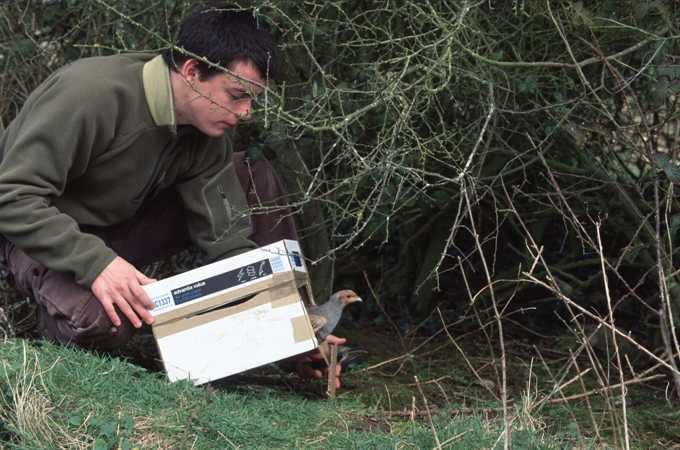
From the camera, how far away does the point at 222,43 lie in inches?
161

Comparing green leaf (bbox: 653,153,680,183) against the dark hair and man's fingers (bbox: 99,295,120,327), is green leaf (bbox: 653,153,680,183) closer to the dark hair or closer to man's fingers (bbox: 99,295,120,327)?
the dark hair

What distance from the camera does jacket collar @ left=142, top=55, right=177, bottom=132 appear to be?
414 cm

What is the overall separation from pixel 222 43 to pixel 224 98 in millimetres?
205

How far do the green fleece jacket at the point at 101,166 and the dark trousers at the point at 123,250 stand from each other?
11cm

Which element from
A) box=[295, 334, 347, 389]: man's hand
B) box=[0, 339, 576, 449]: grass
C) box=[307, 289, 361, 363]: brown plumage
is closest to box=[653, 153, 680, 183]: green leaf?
box=[0, 339, 576, 449]: grass

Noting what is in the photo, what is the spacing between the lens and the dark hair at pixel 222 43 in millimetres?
4082

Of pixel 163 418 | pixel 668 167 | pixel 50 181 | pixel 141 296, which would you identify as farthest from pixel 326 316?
pixel 668 167

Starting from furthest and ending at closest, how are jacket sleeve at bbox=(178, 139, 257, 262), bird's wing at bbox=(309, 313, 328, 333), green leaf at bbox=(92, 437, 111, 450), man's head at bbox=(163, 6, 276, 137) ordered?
1. jacket sleeve at bbox=(178, 139, 257, 262)
2. bird's wing at bbox=(309, 313, 328, 333)
3. man's head at bbox=(163, 6, 276, 137)
4. green leaf at bbox=(92, 437, 111, 450)

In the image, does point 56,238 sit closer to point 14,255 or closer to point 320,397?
point 14,255

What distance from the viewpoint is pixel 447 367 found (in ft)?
16.7

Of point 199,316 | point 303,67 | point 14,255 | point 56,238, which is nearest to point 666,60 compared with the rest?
point 303,67

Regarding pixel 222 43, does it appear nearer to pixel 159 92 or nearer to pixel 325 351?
pixel 159 92

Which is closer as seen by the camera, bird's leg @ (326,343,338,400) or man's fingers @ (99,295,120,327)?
man's fingers @ (99,295,120,327)

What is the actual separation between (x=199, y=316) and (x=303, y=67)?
1.49 metres
